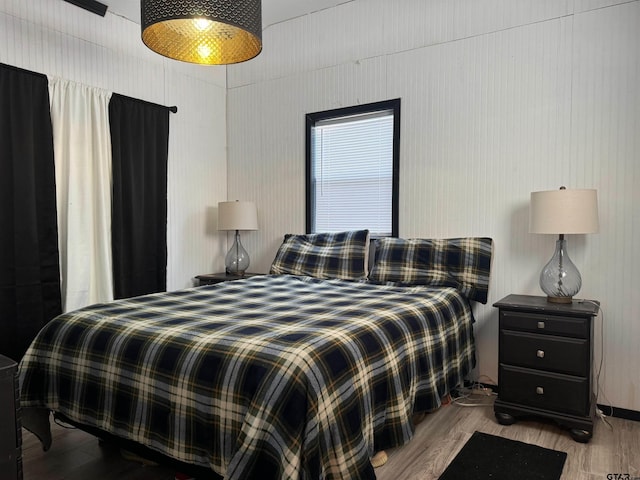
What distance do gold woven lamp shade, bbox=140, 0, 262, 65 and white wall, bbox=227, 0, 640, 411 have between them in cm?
157

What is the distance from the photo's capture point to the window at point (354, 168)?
3.57m

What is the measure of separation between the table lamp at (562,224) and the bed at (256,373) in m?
0.56

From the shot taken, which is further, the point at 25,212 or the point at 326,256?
the point at 326,256

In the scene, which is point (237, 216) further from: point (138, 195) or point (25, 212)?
point (25, 212)

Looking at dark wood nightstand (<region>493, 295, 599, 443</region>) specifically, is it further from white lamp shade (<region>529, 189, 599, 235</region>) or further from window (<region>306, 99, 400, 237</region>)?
window (<region>306, 99, 400, 237</region>)

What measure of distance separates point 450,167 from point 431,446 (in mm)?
1852

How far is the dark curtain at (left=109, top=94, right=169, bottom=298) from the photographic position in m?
3.46

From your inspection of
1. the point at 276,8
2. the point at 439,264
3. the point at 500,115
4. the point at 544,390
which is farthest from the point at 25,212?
the point at 544,390

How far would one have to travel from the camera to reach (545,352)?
2.44 metres

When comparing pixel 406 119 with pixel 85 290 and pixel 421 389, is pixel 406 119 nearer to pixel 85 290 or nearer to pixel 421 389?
pixel 421 389

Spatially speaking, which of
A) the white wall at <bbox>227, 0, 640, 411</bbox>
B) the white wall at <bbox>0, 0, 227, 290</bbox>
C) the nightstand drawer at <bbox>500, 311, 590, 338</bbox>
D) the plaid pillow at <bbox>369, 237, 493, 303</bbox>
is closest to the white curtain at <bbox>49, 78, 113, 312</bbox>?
the white wall at <bbox>0, 0, 227, 290</bbox>

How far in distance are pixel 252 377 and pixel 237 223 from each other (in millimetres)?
2565

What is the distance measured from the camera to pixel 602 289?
275cm

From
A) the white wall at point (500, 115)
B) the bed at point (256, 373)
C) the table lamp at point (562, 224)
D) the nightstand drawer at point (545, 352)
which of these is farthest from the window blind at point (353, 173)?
the nightstand drawer at point (545, 352)
